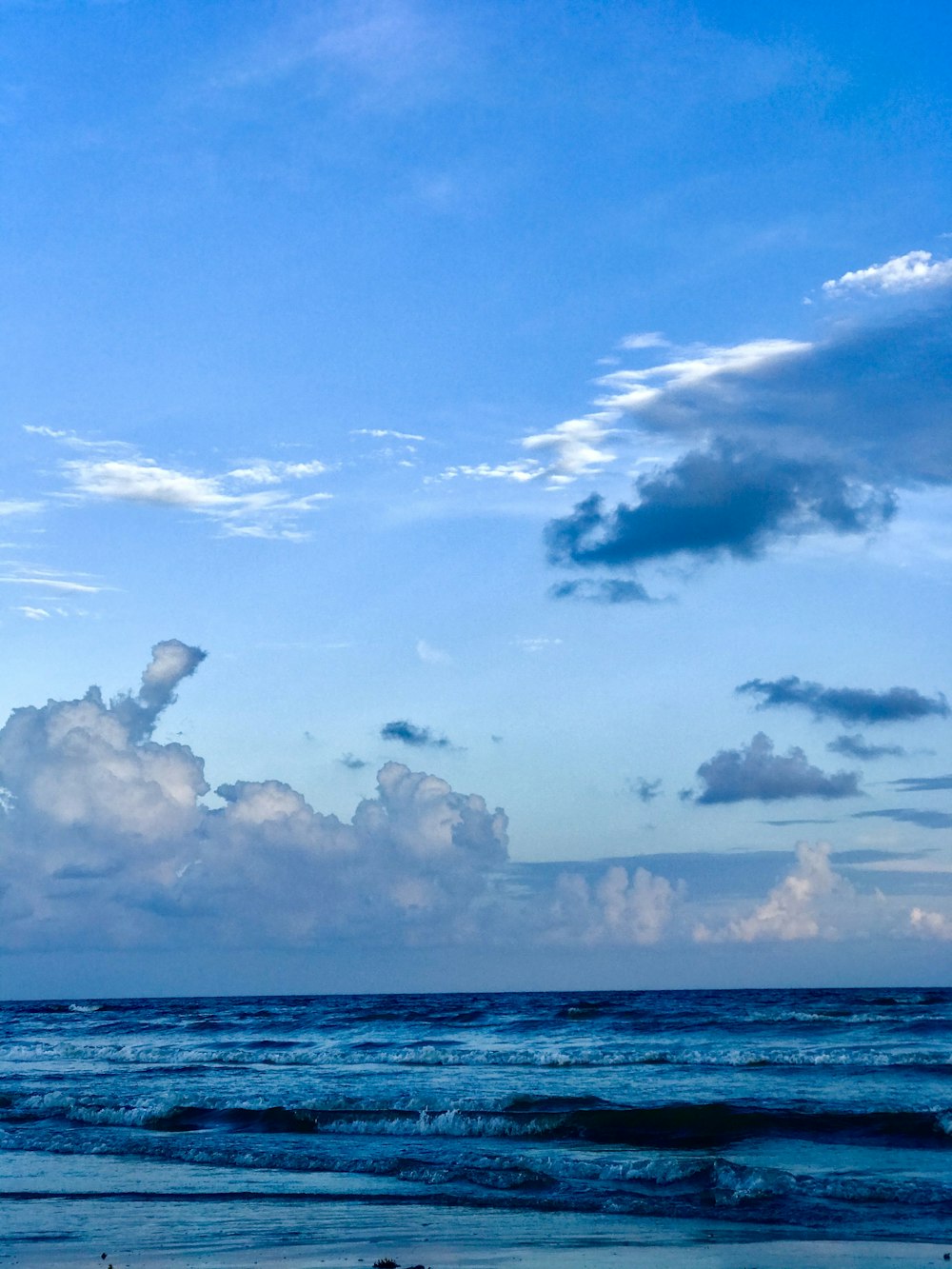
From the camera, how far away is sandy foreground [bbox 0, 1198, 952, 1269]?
14109 mm

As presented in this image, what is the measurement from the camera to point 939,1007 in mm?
69375

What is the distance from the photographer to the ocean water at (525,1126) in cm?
1828

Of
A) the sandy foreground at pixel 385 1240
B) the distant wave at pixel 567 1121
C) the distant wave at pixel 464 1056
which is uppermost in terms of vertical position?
the sandy foreground at pixel 385 1240

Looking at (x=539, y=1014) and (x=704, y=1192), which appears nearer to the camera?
(x=704, y=1192)

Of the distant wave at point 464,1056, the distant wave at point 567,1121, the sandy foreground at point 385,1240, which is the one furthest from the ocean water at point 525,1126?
the sandy foreground at point 385,1240

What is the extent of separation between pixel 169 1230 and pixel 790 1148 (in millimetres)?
12979

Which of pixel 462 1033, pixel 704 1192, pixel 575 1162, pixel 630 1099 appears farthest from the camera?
pixel 462 1033

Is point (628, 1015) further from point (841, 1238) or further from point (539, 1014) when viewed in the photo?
point (841, 1238)

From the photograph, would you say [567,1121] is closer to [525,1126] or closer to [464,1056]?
[525,1126]

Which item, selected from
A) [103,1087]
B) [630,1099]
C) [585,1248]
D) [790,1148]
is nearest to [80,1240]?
[585,1248]

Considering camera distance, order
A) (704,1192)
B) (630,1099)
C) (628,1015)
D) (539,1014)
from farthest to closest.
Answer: (539,1014), (628,1015), (630,1099), (704,1192)

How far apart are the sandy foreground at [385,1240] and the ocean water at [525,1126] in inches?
20.3

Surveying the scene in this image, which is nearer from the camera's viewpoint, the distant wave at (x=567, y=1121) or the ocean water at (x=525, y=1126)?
the ocean water at (x=525, y=1126)

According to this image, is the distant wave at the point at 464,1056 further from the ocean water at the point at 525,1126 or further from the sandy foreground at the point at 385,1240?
the sandy foreground at the point at 385,1240
